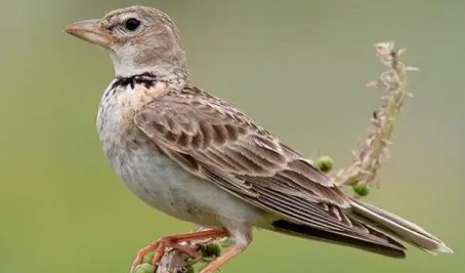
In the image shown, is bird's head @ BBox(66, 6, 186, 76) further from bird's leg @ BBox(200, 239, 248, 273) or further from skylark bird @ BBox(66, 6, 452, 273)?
→ bird's leg @ BBox(200, 239, 248, 273)

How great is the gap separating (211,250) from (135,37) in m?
1.40

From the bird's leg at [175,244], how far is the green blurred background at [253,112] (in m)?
4.04

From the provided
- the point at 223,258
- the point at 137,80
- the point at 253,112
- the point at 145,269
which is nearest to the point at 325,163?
the point at 223,258

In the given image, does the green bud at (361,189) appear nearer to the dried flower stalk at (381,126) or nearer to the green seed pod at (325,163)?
the dried flower stalk at (381,126)

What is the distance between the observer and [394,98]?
7.46 metres

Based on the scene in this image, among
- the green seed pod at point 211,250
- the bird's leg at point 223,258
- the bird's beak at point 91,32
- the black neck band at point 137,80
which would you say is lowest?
the green seed pod at point 211,250

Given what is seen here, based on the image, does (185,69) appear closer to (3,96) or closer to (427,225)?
(427,225)

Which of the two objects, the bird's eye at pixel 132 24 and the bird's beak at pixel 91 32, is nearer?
the bird's beak at pixel 91 32

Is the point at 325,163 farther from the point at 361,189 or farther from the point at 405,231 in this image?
the point at 405,231

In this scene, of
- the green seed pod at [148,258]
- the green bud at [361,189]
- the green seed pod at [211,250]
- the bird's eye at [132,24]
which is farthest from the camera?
the bird's eye at [132,24]

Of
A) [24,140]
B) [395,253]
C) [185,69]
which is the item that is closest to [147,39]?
[185,69]

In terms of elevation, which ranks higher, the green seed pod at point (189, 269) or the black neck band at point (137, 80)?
the black neck band at point (137, 80)

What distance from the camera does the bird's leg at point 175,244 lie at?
24.0 feet

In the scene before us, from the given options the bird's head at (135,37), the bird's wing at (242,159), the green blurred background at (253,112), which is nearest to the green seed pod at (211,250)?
the bird's wing at (242,159)
